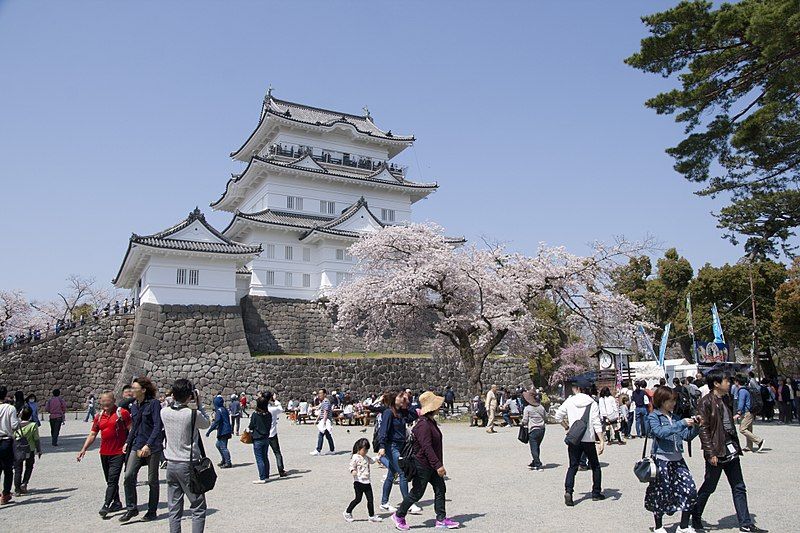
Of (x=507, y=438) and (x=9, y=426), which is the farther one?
(x=507, y=438)

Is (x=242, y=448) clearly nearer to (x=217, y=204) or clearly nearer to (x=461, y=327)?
(x=461, y=327)

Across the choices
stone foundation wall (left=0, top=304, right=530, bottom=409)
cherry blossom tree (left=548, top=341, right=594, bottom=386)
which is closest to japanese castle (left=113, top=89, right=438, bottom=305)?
stone foundation wall (left=0, top=304, right=530, bottom=409)

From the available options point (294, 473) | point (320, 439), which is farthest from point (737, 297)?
point (294, 473)

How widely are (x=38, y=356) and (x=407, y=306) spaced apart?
17.5 metres

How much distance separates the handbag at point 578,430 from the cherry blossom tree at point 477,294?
14652mm

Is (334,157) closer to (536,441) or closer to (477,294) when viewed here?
(477,294)

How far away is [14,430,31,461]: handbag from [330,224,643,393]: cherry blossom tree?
16349mm

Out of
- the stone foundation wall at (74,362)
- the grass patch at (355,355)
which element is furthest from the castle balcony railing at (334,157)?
the stone foundation wall at (74,362)

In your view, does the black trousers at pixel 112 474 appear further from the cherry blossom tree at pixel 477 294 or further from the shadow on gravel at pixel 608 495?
the cherry blossom tree at pixel 477 294

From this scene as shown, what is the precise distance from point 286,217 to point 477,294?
17686 mm

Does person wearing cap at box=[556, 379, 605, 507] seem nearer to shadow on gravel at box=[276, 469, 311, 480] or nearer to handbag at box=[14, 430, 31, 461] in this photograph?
shadow on gravel at box=[276, 469, 311, 480]

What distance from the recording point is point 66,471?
12445mm

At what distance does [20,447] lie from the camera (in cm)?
939

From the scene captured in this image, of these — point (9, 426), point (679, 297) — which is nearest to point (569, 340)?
point (679, 297)
